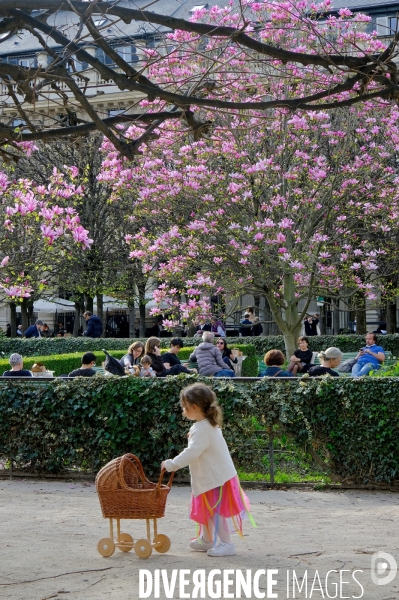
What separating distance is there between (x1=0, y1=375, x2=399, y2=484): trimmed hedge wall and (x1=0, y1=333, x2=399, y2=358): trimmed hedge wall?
16.5m

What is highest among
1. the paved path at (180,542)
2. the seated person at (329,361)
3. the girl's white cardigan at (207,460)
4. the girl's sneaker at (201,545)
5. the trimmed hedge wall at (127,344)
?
the trimmed hedge wall at (127,344)

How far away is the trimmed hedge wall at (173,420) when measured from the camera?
9570 millimetres

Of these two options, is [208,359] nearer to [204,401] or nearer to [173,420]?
[173,420]

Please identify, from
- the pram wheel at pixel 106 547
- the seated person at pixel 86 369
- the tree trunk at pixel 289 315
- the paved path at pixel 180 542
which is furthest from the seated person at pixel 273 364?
the tree trunk at pixel 289 315

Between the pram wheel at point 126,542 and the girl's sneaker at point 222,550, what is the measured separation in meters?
0.58

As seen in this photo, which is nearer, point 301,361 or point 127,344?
point 301,361

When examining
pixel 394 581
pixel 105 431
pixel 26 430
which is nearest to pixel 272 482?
pixel 105 431

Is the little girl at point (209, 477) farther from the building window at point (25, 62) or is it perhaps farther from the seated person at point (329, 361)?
the seated person at point (329, 361)

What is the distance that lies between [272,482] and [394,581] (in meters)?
4.30

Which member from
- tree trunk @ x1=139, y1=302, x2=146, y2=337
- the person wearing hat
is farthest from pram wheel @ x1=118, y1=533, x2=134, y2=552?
tree trunk @ x1=139, y1=302, x2=146, y2=337

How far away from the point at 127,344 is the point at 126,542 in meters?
21.4

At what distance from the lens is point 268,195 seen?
19.1 meters

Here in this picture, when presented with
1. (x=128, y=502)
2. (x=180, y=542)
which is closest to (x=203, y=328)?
(x=180, y=542)

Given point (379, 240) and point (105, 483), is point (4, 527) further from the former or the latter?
point (379, 240)
